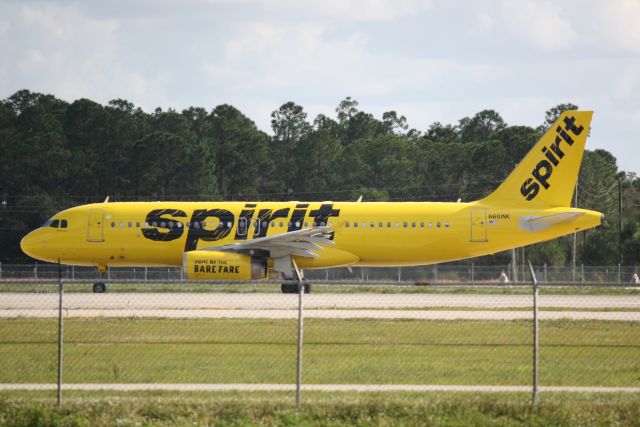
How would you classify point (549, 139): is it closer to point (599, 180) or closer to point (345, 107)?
point (599, 180)

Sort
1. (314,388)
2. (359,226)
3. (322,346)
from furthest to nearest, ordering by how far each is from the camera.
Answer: (359,226) < (322,346) < (314,388)

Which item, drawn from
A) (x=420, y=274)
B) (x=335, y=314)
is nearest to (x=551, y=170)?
(x=420, y=274)

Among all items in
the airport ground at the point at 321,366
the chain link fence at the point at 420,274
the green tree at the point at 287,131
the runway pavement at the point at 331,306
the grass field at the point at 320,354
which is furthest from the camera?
the green tree at the point at 287,131

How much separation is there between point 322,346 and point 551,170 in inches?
884

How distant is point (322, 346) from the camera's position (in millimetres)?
20562

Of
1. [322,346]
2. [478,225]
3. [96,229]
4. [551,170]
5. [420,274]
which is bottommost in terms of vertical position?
[322,346]

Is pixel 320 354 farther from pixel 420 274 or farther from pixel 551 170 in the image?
pixel 420 274

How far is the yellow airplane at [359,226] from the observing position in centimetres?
4047

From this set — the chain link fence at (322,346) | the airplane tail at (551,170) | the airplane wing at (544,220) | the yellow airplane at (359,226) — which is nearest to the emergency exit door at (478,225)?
the yellow airplane at (359,226)

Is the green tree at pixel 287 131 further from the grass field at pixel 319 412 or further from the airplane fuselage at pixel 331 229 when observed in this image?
the grass field at pixel 319 412

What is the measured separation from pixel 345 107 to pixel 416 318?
99.1 m

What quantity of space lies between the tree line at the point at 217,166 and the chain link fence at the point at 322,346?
39711 millimetres

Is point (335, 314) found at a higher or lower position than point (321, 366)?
higher

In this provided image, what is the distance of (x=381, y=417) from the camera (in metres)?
15.1
